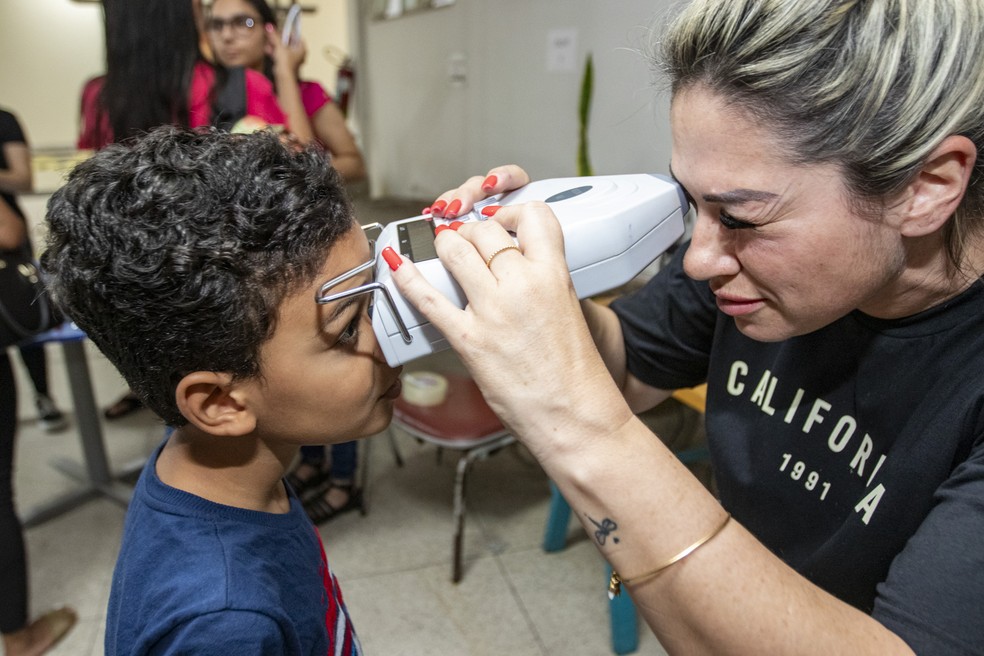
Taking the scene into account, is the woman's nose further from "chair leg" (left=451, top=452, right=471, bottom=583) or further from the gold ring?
"chair leg" (left=451, top=452, right=471, bottom=583)

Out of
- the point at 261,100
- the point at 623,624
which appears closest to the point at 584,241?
the point at 623,624

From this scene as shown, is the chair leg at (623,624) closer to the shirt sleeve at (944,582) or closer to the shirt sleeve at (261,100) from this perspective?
the shirt sleeve at (944,582)

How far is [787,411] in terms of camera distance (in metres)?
0.93

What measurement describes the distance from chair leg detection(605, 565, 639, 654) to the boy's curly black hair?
1.39 meters

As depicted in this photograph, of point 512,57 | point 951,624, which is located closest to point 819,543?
point 951,624

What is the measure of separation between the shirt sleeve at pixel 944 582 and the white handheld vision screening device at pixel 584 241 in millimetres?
401

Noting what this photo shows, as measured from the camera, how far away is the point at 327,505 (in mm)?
2311

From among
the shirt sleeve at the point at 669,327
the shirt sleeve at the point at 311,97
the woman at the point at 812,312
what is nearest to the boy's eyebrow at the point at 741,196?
the woman at the point at 812,312

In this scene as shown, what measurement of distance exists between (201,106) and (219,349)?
136 cm

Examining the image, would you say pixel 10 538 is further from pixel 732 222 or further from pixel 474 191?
pixel 732 222

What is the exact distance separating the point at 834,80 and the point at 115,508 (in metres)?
2.54

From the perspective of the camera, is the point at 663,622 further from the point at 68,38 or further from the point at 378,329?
the point at 68,38

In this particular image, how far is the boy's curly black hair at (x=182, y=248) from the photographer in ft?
2.21

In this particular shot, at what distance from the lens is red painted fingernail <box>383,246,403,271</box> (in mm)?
735
